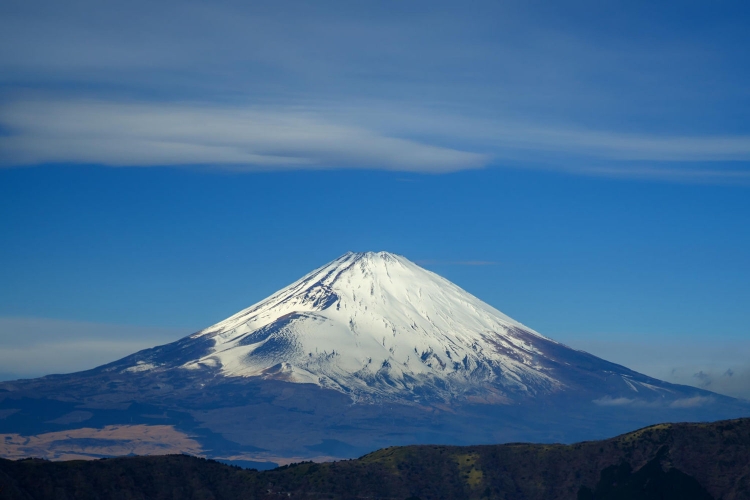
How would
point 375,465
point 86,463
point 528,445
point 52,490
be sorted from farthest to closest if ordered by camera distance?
point 528,445
point 375,465
point 86,463
point 52,490

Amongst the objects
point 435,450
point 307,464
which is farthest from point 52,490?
point 435,450

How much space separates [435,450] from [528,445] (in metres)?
15.8

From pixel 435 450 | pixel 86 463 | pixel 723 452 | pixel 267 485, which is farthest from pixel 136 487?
pixel 723 452

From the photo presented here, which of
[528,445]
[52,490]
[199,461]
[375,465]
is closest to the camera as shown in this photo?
[52,490]

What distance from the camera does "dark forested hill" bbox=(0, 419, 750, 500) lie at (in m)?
144

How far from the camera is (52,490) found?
443 feet

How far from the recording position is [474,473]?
167m

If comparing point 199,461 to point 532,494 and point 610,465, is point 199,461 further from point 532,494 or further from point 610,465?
point 610,465

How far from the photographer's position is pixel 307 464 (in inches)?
6590

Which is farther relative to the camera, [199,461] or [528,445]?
[528,445]

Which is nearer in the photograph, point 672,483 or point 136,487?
point 136,487

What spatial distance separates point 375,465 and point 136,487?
39.6 metres

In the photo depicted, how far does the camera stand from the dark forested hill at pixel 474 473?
144 metres

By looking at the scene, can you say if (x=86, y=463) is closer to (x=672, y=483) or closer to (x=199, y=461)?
(x=199, y=461)
